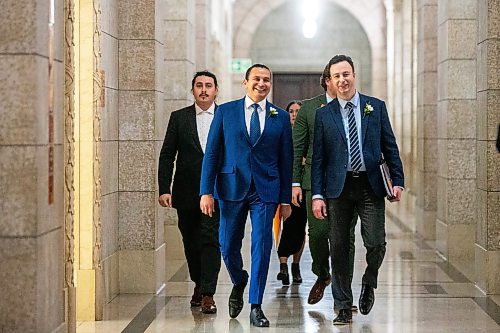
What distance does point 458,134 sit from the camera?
495 inches

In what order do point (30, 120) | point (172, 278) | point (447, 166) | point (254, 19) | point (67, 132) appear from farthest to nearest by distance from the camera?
point (254, 19) < point (447, 166) < point (172, 278) < point (67, 132) < point (30, 120)

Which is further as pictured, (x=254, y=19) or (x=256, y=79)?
(x=254, y=19)

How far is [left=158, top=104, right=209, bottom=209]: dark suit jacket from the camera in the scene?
8.80 meters

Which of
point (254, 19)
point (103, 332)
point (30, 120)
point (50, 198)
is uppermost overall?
point (254, 19)

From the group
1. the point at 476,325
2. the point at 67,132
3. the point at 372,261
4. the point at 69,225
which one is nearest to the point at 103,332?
the point at 69,225

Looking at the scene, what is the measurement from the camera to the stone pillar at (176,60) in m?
12.4

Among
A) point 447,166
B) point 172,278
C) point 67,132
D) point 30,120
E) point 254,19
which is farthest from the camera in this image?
point 254,19

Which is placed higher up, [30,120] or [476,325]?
[30,120]

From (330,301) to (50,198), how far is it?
345cm

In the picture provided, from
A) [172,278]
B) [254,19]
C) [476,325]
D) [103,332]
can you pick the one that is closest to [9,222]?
[103,332]

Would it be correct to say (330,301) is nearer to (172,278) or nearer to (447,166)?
(172,278)

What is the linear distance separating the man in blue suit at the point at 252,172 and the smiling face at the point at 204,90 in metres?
0.82

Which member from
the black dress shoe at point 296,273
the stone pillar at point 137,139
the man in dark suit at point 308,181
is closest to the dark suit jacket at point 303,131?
the man in dark suit at point 308,181

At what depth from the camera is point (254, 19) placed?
2906 centimetres
